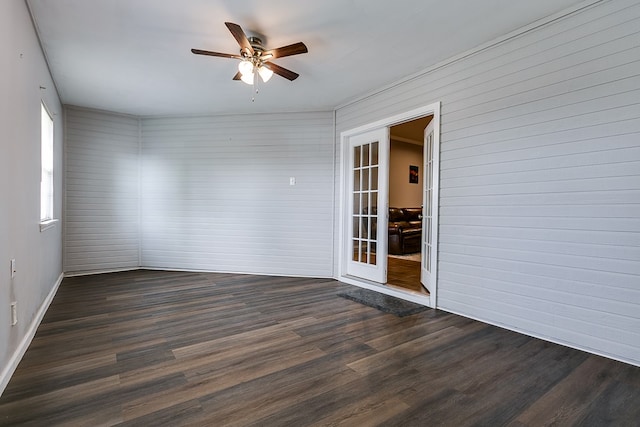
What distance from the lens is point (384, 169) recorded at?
4.32 m

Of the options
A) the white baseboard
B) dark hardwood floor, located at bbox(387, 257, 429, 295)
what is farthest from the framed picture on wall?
the white baseboard

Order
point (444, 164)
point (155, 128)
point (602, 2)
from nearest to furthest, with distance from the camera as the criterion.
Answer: point (602, 2), point (444, 164), point (155, 128)

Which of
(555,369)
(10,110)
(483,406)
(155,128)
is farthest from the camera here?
(155,128)

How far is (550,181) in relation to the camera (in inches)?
106

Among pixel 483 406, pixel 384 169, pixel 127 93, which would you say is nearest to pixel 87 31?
pixel 127 93

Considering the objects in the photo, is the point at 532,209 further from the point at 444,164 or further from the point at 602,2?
the point at 602,2

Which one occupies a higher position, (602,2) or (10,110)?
(602,2)

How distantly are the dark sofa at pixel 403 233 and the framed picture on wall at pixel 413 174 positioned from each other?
1.22 metres

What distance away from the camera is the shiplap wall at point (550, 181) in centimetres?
234

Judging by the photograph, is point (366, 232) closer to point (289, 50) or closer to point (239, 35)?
point (289, 50)

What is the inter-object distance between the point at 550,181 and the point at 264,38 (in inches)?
112

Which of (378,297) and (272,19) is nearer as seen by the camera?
(272,19)

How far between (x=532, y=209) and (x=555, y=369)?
1277mm

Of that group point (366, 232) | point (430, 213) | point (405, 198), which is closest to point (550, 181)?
point (430, 213)
